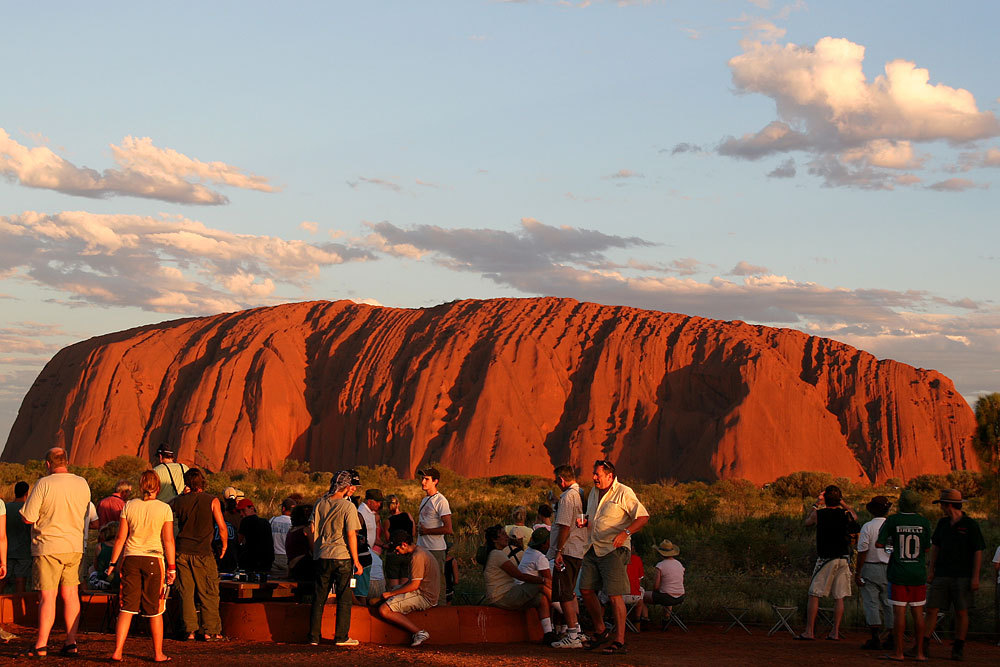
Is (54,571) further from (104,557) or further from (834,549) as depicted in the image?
(834,549)

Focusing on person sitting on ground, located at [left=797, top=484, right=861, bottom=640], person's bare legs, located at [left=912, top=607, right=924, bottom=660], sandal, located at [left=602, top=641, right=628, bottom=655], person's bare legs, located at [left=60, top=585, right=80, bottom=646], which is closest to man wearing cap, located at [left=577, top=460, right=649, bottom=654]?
sandal, located at [left=602, top=641, right=628, bottom=655]

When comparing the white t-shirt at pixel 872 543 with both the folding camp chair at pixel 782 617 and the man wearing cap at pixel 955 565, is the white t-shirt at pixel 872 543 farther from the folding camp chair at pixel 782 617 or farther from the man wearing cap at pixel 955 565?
the folding camp chair at pixel 782 617

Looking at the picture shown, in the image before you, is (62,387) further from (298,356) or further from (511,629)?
(511,629)

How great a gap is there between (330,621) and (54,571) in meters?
2.66

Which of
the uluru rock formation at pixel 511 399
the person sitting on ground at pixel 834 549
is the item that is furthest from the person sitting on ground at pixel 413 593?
the uluru rock formation at pixel 511 399

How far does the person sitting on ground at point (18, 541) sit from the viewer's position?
11.9 meters

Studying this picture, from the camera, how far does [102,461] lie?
208 ft

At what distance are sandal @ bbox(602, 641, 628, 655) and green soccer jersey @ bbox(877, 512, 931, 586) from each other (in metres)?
2.84

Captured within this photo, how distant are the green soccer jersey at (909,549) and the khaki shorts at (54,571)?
779 centimetres

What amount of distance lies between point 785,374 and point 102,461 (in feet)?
134

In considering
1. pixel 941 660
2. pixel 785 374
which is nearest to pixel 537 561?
pixel 941 660

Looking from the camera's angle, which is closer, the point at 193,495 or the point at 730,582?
the point at 193,495

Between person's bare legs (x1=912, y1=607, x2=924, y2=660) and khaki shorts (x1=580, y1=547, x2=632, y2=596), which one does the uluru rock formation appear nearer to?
person's bare legs (x1=912, y1=607, x2=924, y2=660)

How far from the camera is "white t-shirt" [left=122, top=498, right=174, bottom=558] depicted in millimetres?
9227
